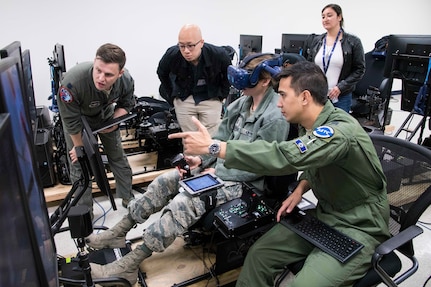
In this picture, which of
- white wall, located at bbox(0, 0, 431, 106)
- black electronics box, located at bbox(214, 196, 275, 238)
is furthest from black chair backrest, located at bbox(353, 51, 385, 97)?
black electronics box, located at bbox(214, 196, 275, 238)

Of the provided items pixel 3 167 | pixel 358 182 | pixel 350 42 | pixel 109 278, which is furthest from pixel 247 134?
pixel 350 42

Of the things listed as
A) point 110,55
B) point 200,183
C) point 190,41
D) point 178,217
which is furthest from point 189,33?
point 178,217

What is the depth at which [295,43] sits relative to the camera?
4.43 metres

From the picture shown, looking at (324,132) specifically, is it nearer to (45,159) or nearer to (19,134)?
(19,134)

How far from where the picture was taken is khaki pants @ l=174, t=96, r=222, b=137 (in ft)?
9.69

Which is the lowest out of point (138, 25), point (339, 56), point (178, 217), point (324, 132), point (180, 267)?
point (180, 267)

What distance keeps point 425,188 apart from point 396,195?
6.6 inches

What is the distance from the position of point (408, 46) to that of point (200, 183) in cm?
222

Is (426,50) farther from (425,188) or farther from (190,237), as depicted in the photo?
(190,237)

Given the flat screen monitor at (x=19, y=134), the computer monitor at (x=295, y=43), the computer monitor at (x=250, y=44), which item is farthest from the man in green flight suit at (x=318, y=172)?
the computer monitor at (x=295, y=43)

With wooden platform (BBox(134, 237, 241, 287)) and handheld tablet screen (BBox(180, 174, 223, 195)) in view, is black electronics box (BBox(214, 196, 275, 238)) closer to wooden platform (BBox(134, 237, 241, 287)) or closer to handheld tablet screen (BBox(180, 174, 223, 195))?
handheld tablet screen (BBox(180, 174, 223, 195))

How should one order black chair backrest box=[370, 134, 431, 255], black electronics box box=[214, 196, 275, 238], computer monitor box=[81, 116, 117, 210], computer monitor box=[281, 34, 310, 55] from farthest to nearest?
computer monitor box=[281, 34, 310, 55]
black electronics box box=[214, 196, 275, 238]
black chair backrest box=[370, 134, 431, 255]
computer monitor box=[81, 116, 117, 210]

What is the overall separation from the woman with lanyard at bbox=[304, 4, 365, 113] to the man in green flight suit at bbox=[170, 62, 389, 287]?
1755mm

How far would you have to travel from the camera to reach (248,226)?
151 centimetres
